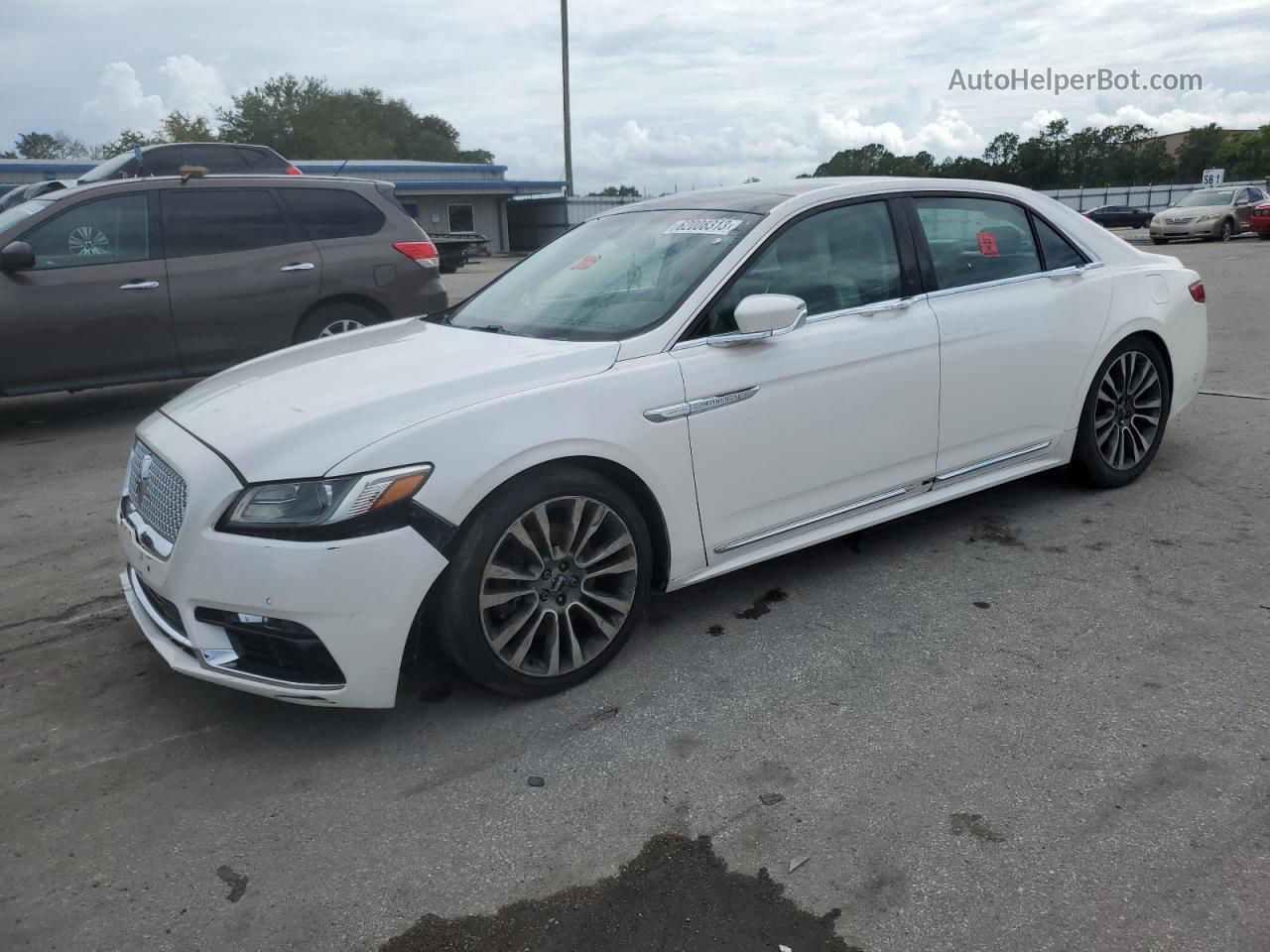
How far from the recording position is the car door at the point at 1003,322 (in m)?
4.17

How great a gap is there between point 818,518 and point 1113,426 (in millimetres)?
2011

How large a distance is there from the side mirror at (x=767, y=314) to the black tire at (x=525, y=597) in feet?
2.35

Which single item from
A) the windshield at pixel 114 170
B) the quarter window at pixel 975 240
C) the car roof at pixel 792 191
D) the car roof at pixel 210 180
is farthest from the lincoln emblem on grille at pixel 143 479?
the windshield at pixel 114 170

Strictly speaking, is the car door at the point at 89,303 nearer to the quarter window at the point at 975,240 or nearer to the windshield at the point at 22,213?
the windshield at the point at 22,213

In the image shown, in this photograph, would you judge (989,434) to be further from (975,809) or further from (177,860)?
(177,860)

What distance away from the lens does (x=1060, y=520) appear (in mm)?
4691

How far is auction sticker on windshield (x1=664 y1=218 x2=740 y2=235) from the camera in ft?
12.6

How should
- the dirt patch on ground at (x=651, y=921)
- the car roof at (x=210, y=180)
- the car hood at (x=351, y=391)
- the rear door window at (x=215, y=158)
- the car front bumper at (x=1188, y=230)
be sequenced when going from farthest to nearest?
the car front bumper at (x=1188, y=230) → the rear door window at (x=215, y=158) → the car roof at (x=210, y=180) → the car hood at (x=351, y=391) → the dirt patch on ground at (x=651, y=921)

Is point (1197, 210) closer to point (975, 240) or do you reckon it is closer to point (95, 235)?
point (975, 240)

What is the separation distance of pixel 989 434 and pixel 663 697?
2009 millimetres

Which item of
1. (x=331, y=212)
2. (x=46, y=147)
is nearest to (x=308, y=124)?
(x=46, y=147)

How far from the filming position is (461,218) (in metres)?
41.9

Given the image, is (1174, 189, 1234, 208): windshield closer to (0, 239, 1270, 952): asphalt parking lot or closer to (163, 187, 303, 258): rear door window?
(163, 187, 303, 258): rear door window

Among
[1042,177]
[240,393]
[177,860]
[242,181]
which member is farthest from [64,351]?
[1042,177]
